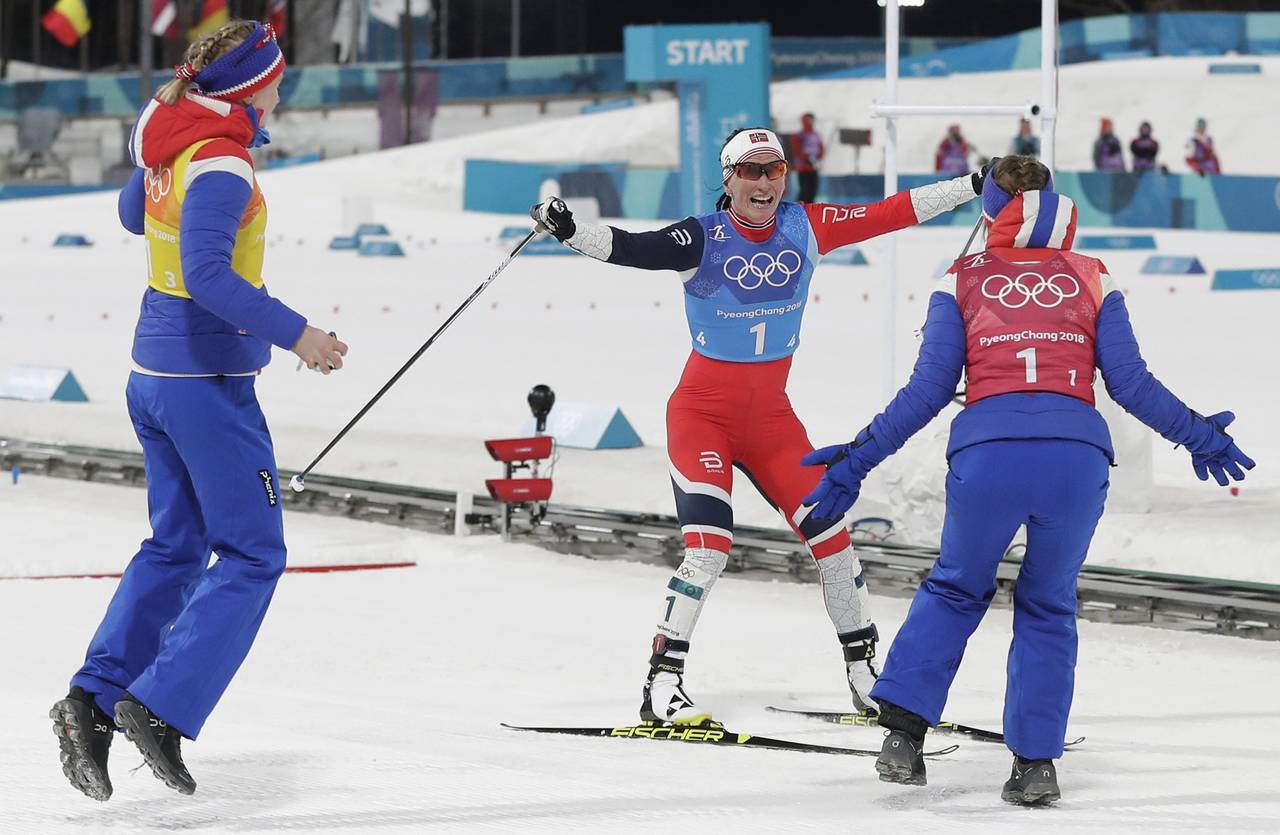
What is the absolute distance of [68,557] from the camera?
1014 centimetres

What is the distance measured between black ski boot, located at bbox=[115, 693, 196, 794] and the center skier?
1.99 m

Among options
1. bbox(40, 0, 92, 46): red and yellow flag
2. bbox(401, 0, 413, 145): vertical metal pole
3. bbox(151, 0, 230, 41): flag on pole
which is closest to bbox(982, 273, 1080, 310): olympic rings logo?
bbox(401, 0, 413, 145): vertical metal pole

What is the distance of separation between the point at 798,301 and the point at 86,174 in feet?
163

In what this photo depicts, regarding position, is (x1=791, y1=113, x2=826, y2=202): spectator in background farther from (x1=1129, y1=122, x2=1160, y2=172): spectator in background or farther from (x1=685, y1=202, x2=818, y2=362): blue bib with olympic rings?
(x1=685, y1=202, x2=818, y2=362): blue bib with olympic rings

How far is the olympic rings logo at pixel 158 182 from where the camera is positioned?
5359 mm

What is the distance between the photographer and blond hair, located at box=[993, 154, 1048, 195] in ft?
18.9

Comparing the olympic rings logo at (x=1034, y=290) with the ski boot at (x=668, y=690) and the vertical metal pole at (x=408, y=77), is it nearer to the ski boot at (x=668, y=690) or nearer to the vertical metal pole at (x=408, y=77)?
the ski boot at (x=668, y=690)

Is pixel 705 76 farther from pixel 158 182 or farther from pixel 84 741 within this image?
pixel 84 741

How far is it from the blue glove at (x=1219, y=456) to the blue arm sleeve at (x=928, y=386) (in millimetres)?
750

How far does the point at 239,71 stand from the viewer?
540 cm

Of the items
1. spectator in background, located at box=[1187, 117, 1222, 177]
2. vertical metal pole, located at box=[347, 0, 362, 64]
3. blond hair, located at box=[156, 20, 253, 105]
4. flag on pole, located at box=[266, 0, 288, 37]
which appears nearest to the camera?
blond hair, located at box=[156, 20, 253, 105]

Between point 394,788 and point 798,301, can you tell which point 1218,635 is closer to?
point 798,301

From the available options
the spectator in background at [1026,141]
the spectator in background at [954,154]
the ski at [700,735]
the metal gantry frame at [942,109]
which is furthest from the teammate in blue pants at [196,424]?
the spectator in background at [954,154]

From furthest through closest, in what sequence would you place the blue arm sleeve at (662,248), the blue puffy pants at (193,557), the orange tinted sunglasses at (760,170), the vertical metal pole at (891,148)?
the vertical metal pole at (891,148)
the orange tinted sunglasses at (760,170)
the blue arm sleeve at (662,248)
the blue puffy pants at (193,557)
